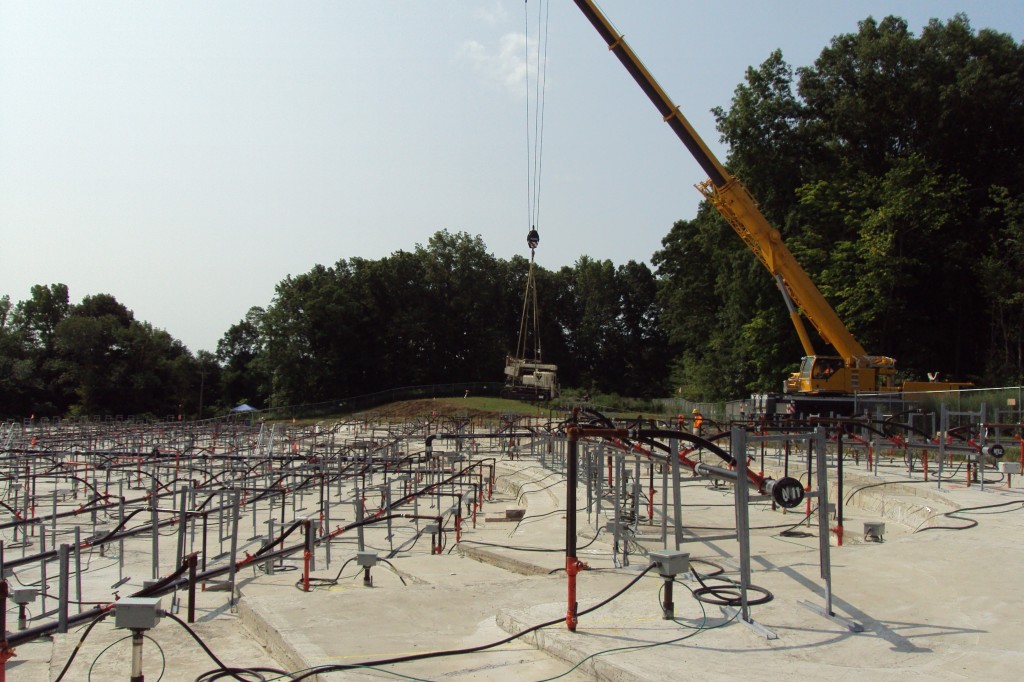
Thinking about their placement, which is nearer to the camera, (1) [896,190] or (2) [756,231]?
(2) [756,231]

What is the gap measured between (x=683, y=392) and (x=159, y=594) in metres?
57.3

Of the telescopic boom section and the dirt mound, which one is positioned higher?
the telescopic boom section

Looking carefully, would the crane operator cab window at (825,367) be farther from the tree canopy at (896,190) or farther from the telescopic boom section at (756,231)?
the tree canopy at (896,190)

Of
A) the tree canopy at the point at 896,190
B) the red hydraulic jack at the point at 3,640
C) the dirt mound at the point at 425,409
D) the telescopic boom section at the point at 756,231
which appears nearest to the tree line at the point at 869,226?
the tree canopy at the point at 896,190

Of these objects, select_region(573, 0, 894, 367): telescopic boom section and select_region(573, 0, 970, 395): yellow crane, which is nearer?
select_region(573, 0, 970, 395): yellow crane

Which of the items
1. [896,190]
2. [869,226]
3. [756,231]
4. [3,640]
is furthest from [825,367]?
[3,640]

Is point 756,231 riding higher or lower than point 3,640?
higher

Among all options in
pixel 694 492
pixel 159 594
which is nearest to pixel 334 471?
pixel 694 492

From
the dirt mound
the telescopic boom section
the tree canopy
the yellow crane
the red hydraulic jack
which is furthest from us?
the dirt mound

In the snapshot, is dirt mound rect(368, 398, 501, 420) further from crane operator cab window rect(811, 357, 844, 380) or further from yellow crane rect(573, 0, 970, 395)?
crane operator cab window rect(811, 357, 844, 380)

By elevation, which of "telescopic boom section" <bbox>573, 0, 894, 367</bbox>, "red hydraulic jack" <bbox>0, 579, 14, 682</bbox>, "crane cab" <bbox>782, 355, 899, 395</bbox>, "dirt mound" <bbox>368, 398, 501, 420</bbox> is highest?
"telescopic boom section" <bbox>573, 0, 894, 367</bbox>

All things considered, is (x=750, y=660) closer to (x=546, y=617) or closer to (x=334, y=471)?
(x=546, y=617)

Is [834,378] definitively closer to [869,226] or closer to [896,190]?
[869,226]

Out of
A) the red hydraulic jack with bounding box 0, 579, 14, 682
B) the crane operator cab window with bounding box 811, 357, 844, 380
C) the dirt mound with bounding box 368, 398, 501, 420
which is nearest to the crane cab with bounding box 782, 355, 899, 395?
the crane operator cab window with bounding box 811, 357, 844, 380
